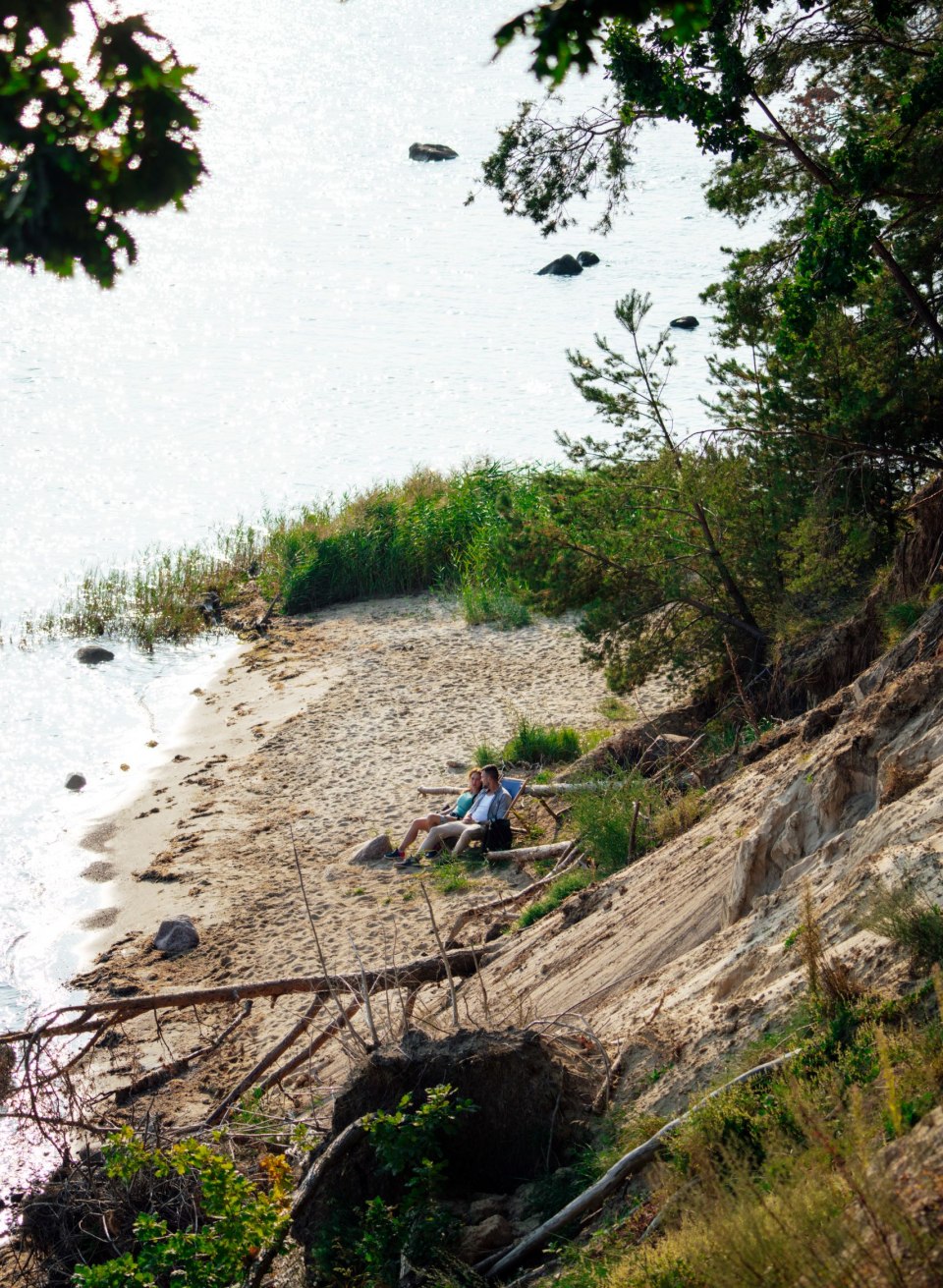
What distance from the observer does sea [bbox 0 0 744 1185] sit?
19453 millimetres

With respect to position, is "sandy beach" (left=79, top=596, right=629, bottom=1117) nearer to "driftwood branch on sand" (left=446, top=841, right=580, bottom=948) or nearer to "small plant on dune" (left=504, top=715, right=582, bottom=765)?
"driftwood branch on sand" (left=446, top=841, right=580, bottom=948)

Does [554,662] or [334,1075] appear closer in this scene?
[334,1075]

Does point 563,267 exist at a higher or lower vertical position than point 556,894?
higher

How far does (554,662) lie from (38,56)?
16.3 meters

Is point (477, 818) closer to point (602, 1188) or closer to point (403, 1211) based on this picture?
point (403, 1211)

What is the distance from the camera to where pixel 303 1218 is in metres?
6.05

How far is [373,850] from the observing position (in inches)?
556

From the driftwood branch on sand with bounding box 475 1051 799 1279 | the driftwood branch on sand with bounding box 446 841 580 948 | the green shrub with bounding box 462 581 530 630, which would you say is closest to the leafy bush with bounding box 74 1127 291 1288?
the driftwood branch on sand with bounding box 475 1051 799 1279

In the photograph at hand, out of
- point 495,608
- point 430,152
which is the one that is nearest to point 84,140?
point 495,608

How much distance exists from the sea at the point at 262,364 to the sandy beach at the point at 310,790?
74 centimetres

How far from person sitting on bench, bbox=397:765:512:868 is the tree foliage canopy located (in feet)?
31.8

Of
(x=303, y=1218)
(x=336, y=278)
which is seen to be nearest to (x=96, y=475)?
(x=336, y=278)

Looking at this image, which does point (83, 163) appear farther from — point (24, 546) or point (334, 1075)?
point (24, 546)

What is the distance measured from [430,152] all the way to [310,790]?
6284cm
